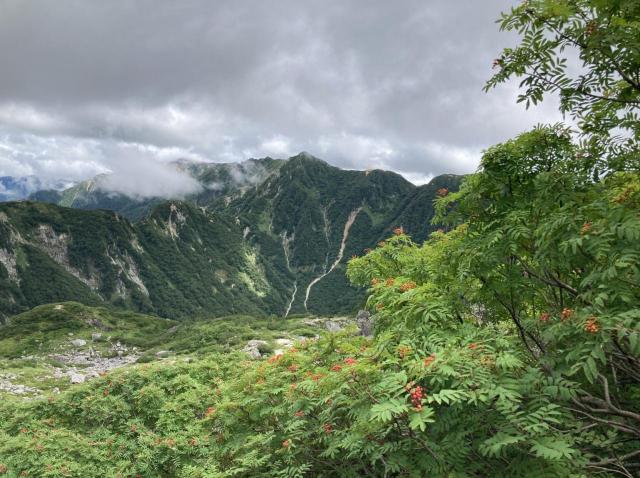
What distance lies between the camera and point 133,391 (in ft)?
70.1

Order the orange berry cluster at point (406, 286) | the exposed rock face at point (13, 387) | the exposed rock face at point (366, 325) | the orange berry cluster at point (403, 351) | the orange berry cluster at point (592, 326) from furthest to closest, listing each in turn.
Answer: the exposed rock face at point (13, 387), the exposed rock face at point (366, 325), the orange berry cluster at point (406, 286), the orange berry cluster at point (403, 351), the orange berry cluster at point (592, 326)

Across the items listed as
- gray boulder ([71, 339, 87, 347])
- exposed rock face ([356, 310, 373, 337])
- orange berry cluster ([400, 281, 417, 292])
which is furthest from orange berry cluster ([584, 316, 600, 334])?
gray boulder ([71, 339, 87, 347])

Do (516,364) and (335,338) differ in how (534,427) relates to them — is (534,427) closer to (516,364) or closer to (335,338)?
(516,364)

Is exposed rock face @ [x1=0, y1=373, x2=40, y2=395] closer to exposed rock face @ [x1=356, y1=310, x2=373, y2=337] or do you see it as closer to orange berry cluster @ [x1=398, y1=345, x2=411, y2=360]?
exposed rock face @ [x1=356, y1=310, x2=373, y2=337]

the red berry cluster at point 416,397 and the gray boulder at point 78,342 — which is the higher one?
the red berry cluster at point 416,397

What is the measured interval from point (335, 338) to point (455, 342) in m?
5.51

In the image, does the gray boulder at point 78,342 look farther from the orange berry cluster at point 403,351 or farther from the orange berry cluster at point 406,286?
A: the orange berry cluster at point 403,351

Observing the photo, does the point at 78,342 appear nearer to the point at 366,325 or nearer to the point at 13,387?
the point at 13,387

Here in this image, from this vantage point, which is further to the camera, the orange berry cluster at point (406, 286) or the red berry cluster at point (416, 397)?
the orange berry cluster at point (406, 286)

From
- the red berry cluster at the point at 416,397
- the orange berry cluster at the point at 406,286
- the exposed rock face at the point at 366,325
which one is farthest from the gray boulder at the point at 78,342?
the red berry cluster at the point at 416,397

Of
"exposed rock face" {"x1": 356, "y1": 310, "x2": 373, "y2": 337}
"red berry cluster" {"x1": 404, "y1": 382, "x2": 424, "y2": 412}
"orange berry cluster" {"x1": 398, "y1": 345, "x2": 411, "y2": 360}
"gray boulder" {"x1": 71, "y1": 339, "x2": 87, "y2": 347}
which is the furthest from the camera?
"gray boulder" {"x1": 71, "y1": 339, "x2": 87, "y2": 347}

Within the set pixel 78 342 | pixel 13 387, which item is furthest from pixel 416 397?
pixel 78 342

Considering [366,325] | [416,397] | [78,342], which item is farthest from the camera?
[78,342]

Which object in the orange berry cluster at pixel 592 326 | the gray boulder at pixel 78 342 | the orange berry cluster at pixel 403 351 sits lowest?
the gray boulder at pixel 78 342
